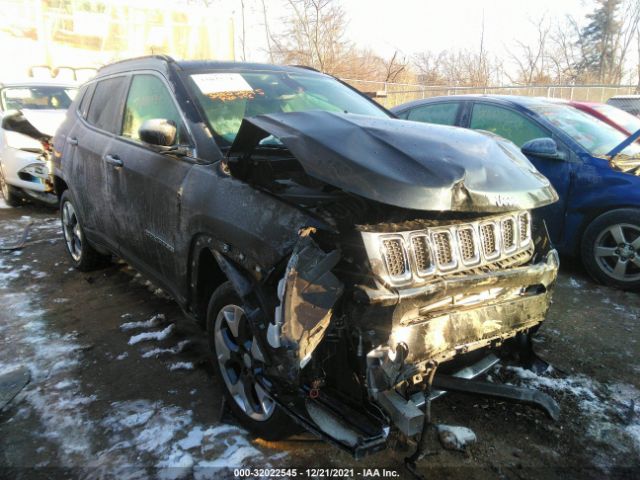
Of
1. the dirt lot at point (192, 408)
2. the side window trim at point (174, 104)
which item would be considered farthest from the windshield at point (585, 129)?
the side window trim at point (174, 104)

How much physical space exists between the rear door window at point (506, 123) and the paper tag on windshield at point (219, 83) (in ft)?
10.1

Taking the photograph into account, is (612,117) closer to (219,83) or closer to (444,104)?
(444,104)

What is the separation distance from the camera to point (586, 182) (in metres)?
4.49

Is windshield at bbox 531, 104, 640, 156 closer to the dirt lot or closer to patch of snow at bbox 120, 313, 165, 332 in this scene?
the dirt lot

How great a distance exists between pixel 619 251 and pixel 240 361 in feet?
11.9

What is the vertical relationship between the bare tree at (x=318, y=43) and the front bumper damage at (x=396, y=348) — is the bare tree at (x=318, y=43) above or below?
above

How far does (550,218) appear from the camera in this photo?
4719 mm

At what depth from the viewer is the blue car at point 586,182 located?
432 cm

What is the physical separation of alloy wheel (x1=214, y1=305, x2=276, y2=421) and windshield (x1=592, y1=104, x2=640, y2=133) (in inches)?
193

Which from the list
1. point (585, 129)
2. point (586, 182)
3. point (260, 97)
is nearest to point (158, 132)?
point (260, 97)

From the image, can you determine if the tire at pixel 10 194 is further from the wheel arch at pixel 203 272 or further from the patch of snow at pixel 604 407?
the patch of snow at pixel 604 407

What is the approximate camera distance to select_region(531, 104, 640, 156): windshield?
4688mm

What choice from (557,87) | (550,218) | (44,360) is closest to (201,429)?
(44,360)

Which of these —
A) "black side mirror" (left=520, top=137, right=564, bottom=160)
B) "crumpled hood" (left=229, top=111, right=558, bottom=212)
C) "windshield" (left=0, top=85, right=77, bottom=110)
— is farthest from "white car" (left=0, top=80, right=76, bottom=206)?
"black side mirror" (left=520, top=137, right=564, bottom=160)
